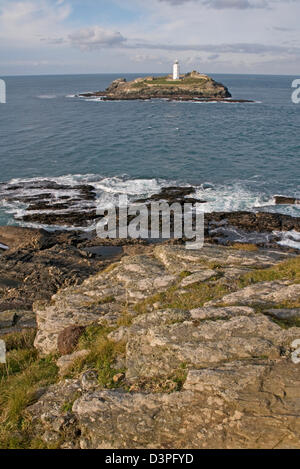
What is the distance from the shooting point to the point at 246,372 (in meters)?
8.15

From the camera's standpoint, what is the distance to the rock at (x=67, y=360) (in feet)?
34.2

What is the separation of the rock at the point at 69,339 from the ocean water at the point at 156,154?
27048mm

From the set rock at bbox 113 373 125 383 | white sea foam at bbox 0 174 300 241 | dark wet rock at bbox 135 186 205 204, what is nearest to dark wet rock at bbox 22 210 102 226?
white sea foam at bbox 0 174 300 241

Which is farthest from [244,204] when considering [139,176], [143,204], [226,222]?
[139,176]

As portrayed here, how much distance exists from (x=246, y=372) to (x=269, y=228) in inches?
1066

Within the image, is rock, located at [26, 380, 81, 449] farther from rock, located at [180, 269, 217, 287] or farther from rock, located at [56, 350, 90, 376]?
rock, located at [180, 269, 217, 287]

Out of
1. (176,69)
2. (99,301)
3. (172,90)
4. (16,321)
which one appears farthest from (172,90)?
(99,301)

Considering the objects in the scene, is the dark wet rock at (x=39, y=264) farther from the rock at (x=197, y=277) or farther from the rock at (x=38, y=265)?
the rock at (x=197, y=277)

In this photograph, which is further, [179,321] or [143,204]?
[143,204]

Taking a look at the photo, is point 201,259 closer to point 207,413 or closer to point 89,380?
point 89,380

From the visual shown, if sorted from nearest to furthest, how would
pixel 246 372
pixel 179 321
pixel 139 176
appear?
pixel 246 372 → pixel 179 321 → pixel 139 176

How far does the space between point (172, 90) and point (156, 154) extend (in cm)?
11460

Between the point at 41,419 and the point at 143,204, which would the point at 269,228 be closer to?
the point at 143,204

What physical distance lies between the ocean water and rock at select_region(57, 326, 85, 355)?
27.0 meters
